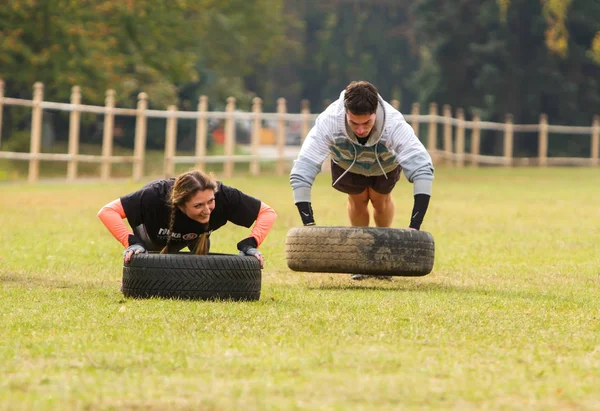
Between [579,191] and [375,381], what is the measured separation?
23.2m

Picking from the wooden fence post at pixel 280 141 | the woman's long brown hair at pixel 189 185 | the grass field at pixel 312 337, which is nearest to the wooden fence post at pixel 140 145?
the wooden fence post at pixel 280 141

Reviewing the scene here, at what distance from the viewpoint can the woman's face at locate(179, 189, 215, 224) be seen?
898 cm

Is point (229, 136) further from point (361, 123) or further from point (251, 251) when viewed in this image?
point (251, 251)

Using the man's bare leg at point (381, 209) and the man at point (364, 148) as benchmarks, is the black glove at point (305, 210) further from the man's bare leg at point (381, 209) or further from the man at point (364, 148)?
the man's bare leg at point (381, 209)

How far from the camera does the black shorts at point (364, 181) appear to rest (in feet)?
36.8

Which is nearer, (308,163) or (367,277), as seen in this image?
Result: (308,163)

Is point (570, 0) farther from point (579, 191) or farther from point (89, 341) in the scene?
point (89, 341)

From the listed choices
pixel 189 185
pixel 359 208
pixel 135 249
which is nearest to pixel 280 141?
pixel 359 208

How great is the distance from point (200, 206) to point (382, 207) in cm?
301

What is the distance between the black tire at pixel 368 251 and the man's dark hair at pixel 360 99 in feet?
3.17

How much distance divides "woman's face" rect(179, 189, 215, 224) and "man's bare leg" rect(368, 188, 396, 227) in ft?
8.55

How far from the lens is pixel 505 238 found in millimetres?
16078

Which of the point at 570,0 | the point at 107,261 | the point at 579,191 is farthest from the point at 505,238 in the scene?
the point at 570,0

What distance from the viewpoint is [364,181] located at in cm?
1127
